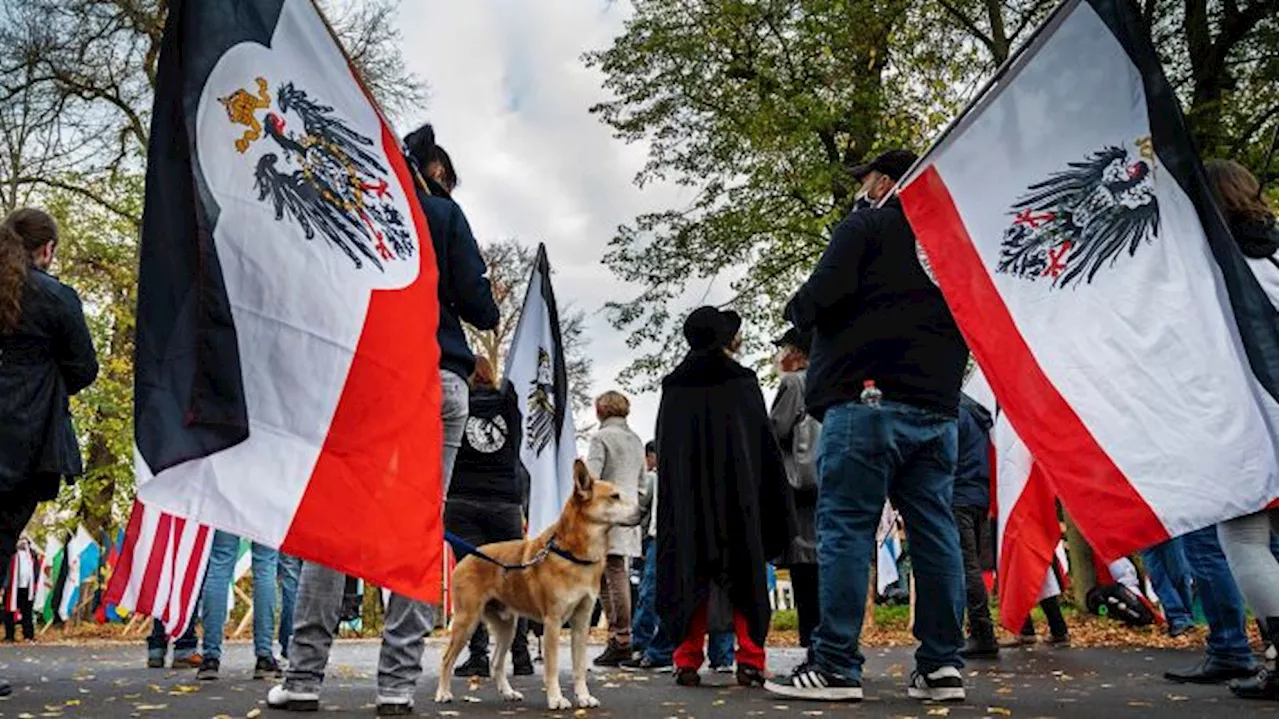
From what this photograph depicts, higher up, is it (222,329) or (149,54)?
(149,54)

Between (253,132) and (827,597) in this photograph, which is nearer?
(253,132)

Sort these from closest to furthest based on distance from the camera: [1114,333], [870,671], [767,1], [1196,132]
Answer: [1114,333] < [870,671] < [1196,132] < [767,1]

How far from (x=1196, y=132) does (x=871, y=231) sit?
10.6 metres

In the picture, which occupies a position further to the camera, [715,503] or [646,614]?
[646,614]

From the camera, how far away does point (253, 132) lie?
4812mm

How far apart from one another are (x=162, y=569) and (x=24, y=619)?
1336 centimetres

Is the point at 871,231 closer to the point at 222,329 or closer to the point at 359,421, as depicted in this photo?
the point at 359,421

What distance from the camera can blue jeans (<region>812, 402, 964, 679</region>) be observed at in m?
5.71

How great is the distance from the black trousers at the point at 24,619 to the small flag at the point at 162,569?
11.4m

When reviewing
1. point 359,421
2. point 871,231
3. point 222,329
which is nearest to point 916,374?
point 871,231

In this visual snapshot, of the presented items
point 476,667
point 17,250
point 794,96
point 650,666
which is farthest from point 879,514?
point 794,96

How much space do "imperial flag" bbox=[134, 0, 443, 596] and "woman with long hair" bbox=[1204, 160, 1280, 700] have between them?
3.41 m

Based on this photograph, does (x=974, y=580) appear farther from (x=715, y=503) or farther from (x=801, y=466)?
(x=715, y=503)

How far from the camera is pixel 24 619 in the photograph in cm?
2028
